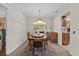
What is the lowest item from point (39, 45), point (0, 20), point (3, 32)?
point (39, 45)

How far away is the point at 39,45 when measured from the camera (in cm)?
551

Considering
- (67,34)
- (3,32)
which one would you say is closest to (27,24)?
(67,34)

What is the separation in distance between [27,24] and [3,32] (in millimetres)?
7099

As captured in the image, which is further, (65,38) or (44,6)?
(65,38)

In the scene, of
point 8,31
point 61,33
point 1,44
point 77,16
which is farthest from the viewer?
point 61,33

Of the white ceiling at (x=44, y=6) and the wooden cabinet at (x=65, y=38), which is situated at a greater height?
the white ceiling at (x=44, y=6)

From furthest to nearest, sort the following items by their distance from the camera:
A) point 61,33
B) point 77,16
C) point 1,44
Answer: point 61,33 < point 1,44 < point 77,16

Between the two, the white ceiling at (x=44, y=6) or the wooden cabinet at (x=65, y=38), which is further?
the wooden cabinet at (x=65, y=38)

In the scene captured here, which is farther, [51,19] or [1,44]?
[51,19]

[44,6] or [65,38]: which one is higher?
[44,6]

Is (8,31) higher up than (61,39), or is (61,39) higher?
(8,31)

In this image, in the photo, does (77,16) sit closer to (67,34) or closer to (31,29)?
(67,34)

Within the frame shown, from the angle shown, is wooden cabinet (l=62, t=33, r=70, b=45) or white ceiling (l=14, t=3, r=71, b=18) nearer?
white ceiling (l=14, t=3, r=71, b=18)

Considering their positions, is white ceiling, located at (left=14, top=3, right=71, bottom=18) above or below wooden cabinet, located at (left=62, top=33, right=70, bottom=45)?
above
